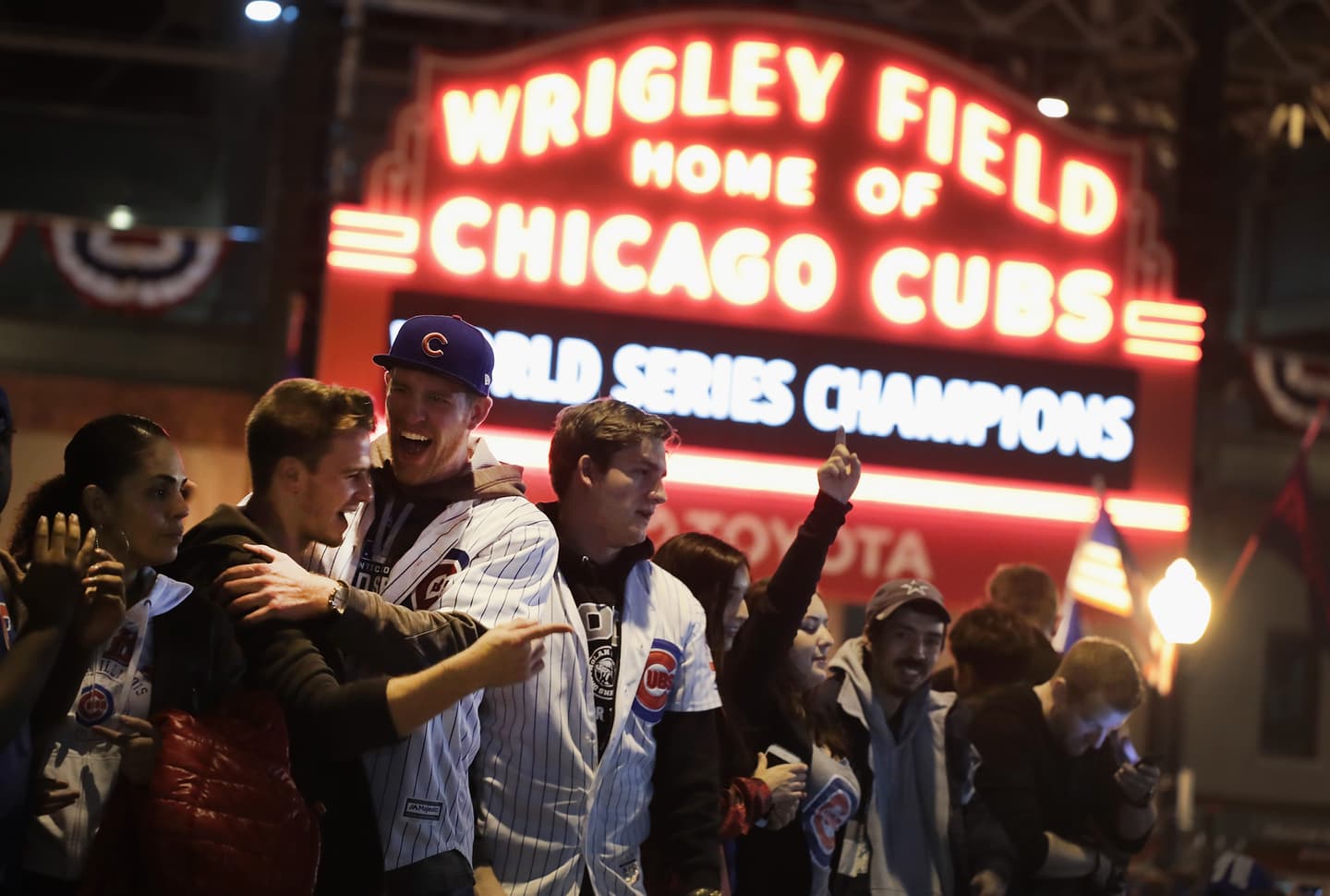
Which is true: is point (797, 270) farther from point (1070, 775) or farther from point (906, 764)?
point (906, 764)

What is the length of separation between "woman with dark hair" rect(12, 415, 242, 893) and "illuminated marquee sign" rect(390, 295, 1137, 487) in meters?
5.77

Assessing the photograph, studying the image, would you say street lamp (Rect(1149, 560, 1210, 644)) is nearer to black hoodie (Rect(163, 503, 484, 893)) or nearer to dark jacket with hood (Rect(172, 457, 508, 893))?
dark jacket with hood (Rect(172, 457, 508, 893))

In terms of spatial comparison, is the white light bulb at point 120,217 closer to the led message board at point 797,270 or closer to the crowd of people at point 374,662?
the led message board at point 797,270

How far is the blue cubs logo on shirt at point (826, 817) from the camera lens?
14.2 ft

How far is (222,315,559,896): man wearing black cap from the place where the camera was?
2.86 metres

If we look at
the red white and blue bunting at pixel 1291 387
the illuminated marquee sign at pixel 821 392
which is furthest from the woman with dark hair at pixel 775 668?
the red white and blue bunting at pixel 1291 387

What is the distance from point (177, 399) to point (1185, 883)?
7642 mm

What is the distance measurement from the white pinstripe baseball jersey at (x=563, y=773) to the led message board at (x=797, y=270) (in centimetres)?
544

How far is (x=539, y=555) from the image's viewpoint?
119 inches

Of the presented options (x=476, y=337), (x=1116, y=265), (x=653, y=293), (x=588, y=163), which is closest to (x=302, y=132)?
(x=588, y=163)

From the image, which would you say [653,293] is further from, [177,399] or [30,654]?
[30,654]

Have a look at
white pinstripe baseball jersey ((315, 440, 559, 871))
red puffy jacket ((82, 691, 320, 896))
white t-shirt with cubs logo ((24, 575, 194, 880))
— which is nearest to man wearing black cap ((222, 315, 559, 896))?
white pinstripe baseball jersey ((315, 440, 559, 871))

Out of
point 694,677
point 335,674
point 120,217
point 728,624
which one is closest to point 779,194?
point 728,624

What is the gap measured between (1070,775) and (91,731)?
3.30m
